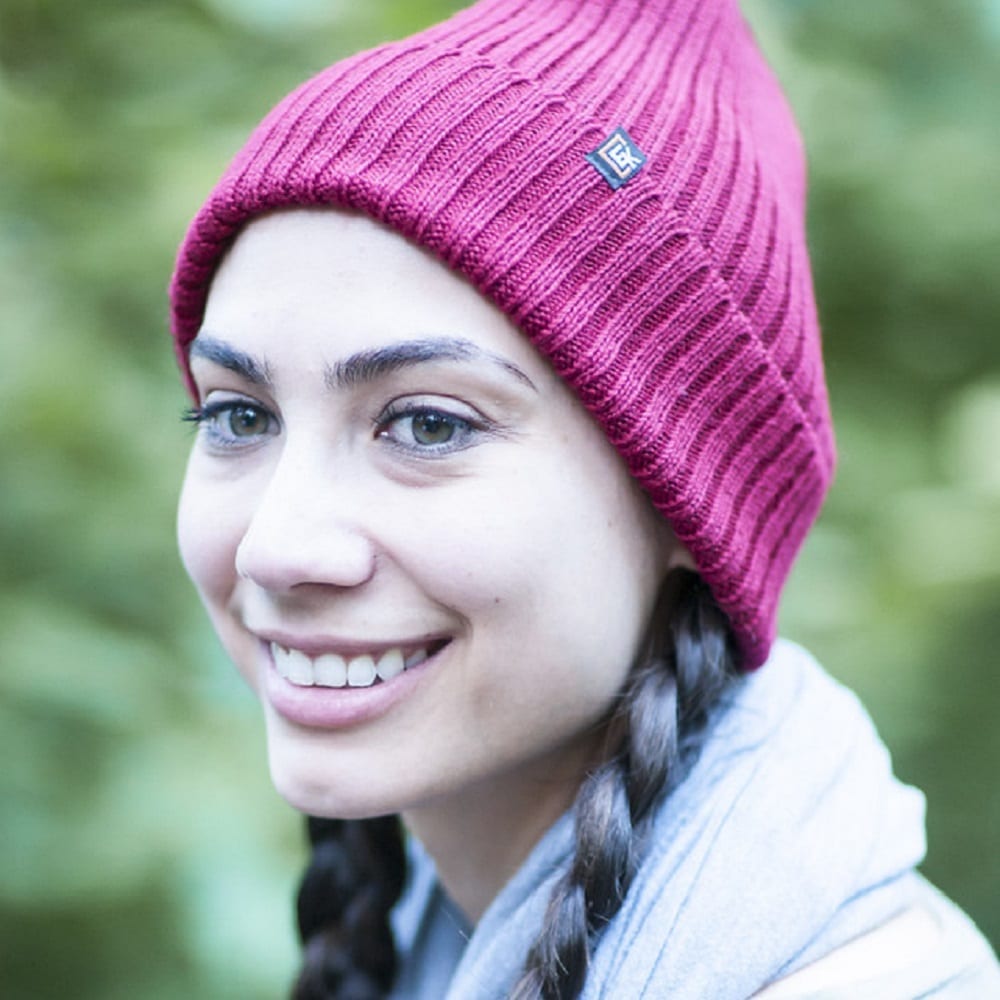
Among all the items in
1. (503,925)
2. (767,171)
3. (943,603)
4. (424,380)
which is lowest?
(503,925)

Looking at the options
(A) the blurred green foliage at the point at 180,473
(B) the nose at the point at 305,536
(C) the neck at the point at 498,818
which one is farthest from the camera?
(A) the blurred green foliage at the point at 180,473

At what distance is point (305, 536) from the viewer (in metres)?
1.26

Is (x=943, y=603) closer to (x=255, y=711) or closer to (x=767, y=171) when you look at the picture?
(x=767, y=171)

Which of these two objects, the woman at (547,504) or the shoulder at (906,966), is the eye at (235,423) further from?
the shoulder at (906,966)

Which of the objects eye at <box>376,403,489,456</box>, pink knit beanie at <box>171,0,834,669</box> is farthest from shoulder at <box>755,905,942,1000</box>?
eye at <box>376,403,489,456</box>

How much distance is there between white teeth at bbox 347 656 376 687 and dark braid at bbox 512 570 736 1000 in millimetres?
295

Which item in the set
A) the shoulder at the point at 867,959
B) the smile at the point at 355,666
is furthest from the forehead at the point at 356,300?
the shoulder at the point at 867,959

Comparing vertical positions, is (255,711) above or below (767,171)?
below

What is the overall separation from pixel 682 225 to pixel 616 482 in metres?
0.32

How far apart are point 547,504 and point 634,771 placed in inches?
13.4

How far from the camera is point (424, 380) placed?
129 cm

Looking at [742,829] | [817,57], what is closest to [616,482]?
[742,829]

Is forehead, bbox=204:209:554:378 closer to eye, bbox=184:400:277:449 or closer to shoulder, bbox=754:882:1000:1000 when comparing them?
eye, bbox=184:400:277:449

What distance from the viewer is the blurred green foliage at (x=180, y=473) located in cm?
219
